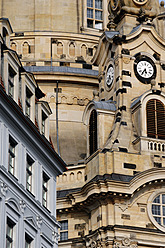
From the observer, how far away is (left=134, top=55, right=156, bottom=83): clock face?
6437 centimetres

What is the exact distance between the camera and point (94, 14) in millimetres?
79438

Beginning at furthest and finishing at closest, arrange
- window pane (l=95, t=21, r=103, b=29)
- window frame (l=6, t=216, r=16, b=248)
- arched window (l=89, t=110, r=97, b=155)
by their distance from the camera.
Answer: window pane (l=95, t=21, r=103, b=29), arched window (l=89, t=110, r=97, b=155), window frame (l=6, t=216, r=16, b=248)

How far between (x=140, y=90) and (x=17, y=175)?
25.0m

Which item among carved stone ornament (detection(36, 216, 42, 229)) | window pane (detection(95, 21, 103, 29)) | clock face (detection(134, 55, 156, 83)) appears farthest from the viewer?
window pane (detection(95, 21, 103, 29))

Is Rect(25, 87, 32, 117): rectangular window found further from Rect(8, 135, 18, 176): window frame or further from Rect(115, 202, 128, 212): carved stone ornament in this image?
Rect(115, 202, 128, 212): carved stone ornament

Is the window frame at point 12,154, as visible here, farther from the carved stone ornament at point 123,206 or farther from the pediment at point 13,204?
the carved stone ornament at point 123,206

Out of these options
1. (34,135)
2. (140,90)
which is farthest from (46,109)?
(140,90)

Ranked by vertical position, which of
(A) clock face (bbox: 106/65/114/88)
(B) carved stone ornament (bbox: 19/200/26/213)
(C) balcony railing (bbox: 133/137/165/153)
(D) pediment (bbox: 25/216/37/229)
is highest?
(A) clock face (bbox: 106/65/114/88)

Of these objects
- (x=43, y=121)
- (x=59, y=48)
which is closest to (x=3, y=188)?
(x=43, y=121)

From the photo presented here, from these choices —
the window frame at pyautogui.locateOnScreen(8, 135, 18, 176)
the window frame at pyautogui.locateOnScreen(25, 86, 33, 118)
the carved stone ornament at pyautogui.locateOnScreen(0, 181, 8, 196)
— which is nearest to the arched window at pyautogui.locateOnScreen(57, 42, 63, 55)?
the window frame at pyautogui.locateOnScreen(25, 86, 33, 118)

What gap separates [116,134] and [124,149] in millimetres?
1685

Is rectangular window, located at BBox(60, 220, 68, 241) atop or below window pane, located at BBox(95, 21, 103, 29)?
below

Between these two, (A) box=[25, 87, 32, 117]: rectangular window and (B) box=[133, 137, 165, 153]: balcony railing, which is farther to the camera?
(B) box=[133, 137, 165, 153]: balcony railing

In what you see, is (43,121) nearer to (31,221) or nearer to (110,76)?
(31,221)
